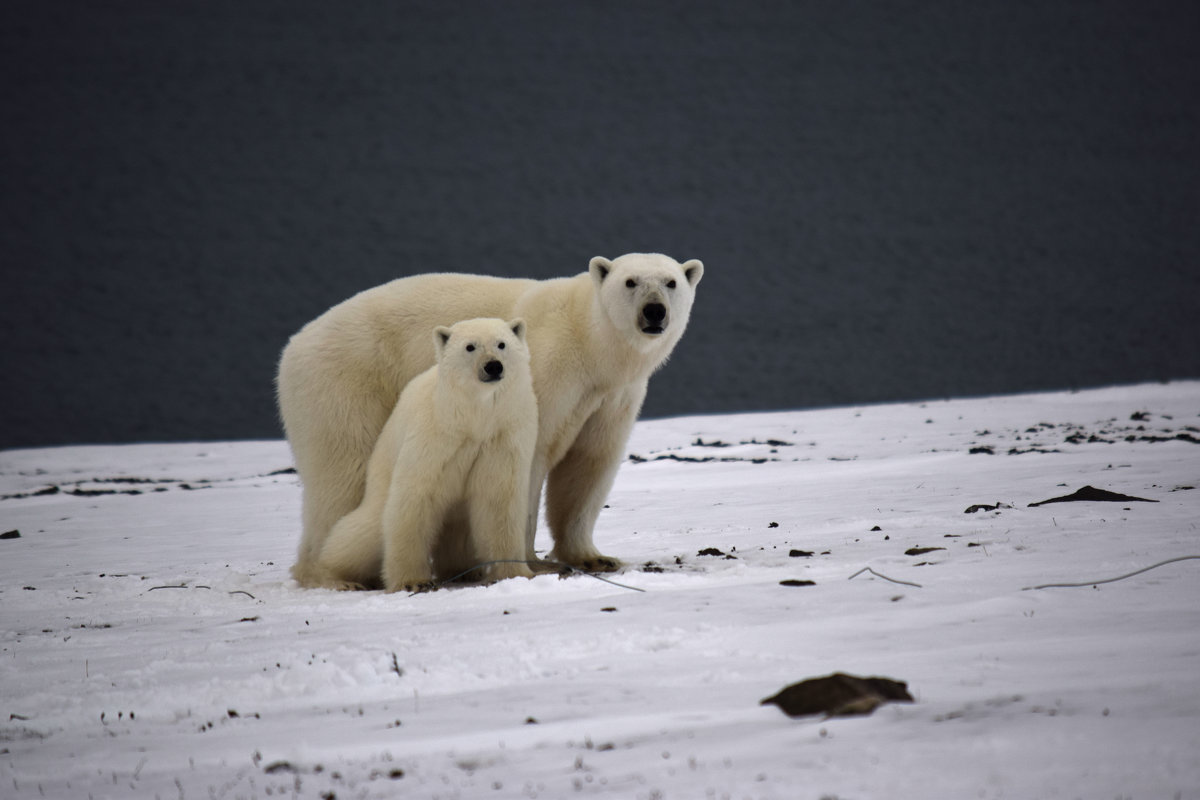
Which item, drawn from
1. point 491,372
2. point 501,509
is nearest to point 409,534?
point 501,509

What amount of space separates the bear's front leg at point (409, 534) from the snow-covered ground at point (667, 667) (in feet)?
0.78

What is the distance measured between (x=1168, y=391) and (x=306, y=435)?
11845mm

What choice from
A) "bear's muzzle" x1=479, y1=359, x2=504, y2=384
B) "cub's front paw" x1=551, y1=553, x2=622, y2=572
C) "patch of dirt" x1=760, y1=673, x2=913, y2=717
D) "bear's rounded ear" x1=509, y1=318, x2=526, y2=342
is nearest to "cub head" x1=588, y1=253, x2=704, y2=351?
"bear's rounded ear" x1=509, y1=318, x2=526, y2=342

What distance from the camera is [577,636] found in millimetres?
2744

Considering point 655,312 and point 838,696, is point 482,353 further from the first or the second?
point 838,696

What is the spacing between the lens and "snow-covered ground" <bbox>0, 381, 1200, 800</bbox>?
1.78 metres

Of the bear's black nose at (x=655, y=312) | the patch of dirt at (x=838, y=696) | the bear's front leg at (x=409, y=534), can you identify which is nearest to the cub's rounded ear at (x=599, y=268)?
the bear's black nose at (x=655, y=312)

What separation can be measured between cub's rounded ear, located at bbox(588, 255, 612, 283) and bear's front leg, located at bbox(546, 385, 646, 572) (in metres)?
0.50

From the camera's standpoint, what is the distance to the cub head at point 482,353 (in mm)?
3740

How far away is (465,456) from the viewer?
3875 mm

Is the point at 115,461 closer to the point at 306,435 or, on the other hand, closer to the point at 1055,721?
the point at 306,435

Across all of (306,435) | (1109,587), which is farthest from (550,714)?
(306,435)

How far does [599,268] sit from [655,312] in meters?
0.34

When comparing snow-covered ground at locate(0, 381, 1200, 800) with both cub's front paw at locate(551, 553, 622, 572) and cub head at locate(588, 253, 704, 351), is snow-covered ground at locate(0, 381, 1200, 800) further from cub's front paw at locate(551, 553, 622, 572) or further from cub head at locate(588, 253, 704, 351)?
cub head at locate(588, 253, 704, 351)
